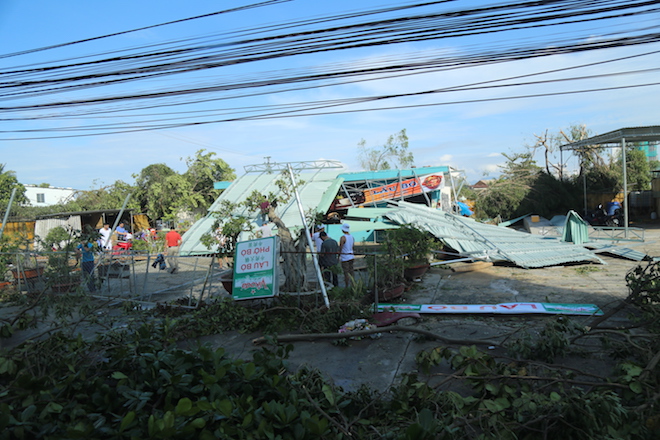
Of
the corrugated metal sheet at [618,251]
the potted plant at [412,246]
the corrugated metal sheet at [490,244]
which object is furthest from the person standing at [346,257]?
the corrugated metal sheet at [618,251]

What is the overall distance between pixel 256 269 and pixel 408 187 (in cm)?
1409

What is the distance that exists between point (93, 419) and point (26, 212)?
30179 millimetres

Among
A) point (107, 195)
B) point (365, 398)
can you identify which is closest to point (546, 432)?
point (365, 398)

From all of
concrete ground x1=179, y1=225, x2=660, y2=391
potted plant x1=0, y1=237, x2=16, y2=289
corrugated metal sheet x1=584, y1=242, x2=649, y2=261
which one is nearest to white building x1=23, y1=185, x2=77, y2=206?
potted plant x1=0, y1=237, x2=16, y2=289

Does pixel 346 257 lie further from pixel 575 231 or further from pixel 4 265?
pixel 575 231

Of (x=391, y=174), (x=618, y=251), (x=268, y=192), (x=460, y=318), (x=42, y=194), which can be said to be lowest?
(x=460, y=318)

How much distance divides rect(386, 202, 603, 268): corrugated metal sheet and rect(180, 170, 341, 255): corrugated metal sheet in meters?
4.80

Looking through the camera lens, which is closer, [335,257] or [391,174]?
[335,257]

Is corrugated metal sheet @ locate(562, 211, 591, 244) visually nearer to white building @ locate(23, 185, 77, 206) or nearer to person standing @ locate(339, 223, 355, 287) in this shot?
person standing @ locate(339, 223, 355, 287)

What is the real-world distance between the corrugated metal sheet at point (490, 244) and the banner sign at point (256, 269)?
16.1ft

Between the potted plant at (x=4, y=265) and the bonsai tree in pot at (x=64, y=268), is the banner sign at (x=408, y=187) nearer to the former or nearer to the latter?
the bonsai tree in pot at (x=64, y=268)

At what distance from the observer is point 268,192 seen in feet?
62.4

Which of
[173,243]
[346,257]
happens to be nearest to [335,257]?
[346,257]

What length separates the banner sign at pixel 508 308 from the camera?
7418mm
